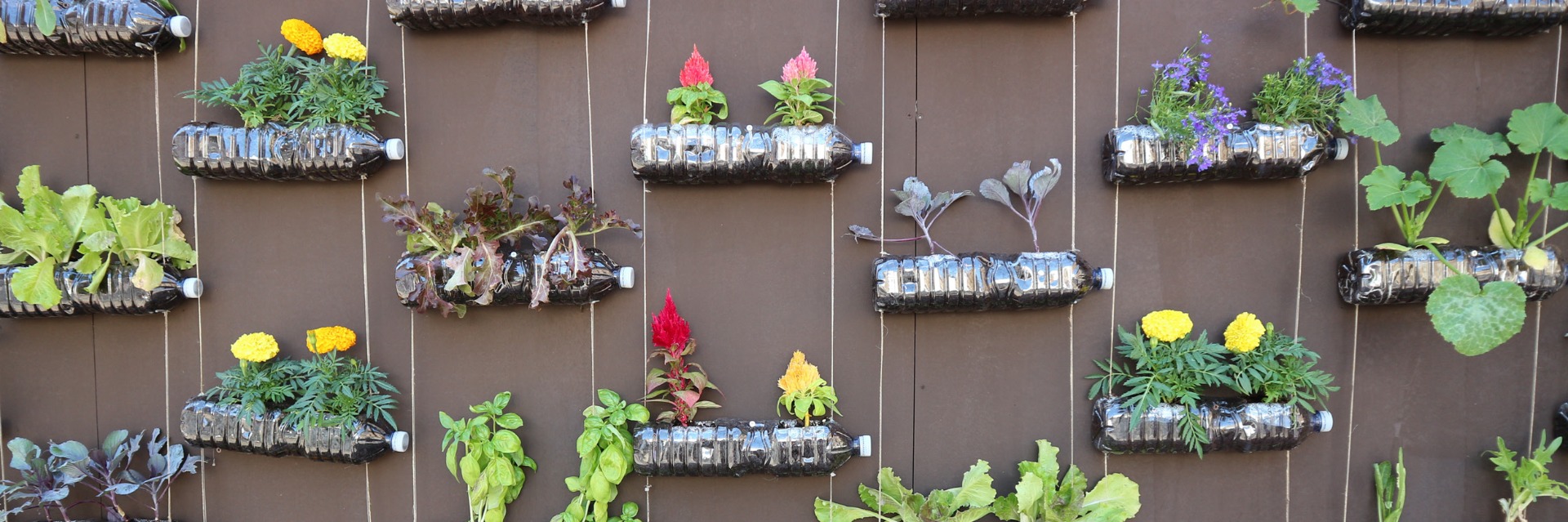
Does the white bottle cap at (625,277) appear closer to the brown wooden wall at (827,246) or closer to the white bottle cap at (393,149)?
the brown wooden wall at (827,246)

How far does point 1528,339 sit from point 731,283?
2.49m

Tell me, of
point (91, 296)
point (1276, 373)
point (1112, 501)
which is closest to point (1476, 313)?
point (1276, 373)

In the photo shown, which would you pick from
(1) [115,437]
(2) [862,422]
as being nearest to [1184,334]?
(2) [862,422]

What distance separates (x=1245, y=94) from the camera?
222 centimetres

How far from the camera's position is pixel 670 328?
6.72ft

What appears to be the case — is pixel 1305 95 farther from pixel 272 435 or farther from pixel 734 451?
pixel 272 435

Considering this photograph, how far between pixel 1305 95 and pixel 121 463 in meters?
3.83

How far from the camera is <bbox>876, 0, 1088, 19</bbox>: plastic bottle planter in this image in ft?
6.88

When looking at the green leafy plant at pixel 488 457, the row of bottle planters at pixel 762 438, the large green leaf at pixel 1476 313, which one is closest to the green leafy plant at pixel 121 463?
the row of bottle planters at pixel 762 438

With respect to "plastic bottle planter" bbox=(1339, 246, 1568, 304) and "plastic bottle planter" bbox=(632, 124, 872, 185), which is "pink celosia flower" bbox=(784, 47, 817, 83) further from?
"plastic bottle planter" bbox=(1339, 246, 1568, 304)

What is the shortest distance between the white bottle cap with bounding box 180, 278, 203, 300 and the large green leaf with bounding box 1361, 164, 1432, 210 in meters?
3.46

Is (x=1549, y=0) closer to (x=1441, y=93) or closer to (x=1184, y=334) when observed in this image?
(x=1441, y=93)

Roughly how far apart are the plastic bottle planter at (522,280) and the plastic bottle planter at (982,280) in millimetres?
794

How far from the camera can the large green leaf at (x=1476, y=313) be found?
193cm
